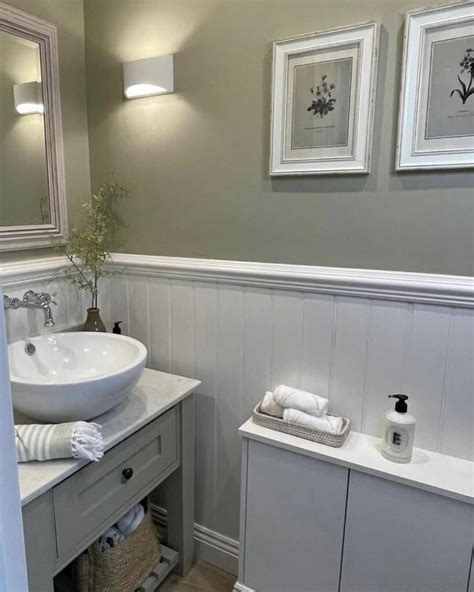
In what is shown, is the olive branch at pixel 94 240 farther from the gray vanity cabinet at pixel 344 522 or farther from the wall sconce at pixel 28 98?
the gray vanity cabinet at pixel 344 522

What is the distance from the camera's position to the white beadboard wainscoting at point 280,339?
3.85ft

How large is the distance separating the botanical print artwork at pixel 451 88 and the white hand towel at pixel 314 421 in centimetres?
86

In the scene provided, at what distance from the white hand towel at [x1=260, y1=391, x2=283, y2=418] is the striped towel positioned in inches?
21.2

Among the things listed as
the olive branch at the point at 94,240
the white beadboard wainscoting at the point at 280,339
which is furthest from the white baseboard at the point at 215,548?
the olive branch at the point at 94,240

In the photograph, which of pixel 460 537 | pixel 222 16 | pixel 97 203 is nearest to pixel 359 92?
pixel 222 16

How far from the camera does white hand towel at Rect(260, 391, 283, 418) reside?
52.5 inches

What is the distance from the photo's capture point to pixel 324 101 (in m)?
1.23

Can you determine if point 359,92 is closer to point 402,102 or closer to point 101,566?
point 402,102

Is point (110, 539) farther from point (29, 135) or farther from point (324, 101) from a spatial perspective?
point (324, 101)

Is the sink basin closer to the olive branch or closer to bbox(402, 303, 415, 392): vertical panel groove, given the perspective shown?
the olive branch

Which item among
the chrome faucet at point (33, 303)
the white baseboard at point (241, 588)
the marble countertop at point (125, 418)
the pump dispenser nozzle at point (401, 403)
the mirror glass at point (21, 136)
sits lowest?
the white baseboard at point (241, 588)

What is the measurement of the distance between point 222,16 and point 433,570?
1.74 m

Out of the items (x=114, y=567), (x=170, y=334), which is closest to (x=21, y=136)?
(x=170, y=334)

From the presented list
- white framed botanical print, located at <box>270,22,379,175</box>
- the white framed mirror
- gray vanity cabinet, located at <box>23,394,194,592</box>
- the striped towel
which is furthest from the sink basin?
white framed botanical print, located at <box>270,22,379,175</box>
